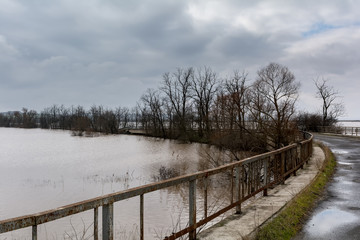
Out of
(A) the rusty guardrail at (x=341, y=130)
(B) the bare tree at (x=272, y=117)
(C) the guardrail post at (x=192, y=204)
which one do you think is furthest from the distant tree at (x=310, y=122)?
(C) the guardrail post at (x=192, y=204)

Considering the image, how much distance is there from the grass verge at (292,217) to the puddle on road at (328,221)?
205 millimetres

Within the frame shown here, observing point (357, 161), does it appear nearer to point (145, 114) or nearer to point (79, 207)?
point (79, 207)

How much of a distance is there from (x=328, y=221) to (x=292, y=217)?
2.24ft

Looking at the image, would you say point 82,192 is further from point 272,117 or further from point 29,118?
point 29,118

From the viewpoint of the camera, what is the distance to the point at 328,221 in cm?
562

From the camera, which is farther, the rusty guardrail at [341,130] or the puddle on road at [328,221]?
the rusty guardrail at [341,130]

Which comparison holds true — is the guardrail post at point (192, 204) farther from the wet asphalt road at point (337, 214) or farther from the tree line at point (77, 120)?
the tree line at point (77, 120)

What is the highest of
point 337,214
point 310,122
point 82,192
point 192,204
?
point 310,122

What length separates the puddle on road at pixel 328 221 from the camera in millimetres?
5121

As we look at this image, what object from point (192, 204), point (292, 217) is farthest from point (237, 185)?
point (192, 204)

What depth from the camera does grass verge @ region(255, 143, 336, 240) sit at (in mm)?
4792

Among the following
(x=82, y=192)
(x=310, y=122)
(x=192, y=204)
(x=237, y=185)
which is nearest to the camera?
Answer: (x=192, y=204)

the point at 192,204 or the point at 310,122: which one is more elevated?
the point at 310,122

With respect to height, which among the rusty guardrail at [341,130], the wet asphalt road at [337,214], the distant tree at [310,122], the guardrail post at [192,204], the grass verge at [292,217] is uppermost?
the distant tree at [310,122]
